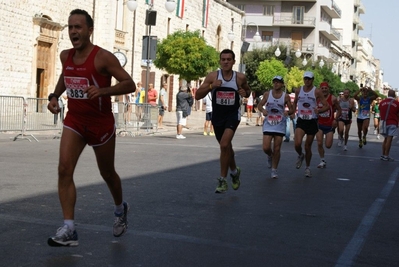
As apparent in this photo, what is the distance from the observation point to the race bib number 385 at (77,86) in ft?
22.2

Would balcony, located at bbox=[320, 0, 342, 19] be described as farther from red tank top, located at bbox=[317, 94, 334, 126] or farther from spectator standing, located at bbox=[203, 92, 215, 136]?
red tank top, located at bbox=[317, 94, 334, 126]

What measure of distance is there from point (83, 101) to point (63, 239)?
1.11 meters

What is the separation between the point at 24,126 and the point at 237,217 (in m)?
13.6

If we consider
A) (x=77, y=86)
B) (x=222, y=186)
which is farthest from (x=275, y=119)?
(x=77, y=86)

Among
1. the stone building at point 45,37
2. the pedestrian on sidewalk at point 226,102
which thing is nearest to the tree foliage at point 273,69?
the stone building at point 45,37

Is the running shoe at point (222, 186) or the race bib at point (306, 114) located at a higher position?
the race bib at point (306, 114)

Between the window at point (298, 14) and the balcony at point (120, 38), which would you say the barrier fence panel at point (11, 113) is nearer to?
the balcony at point (120, 38)

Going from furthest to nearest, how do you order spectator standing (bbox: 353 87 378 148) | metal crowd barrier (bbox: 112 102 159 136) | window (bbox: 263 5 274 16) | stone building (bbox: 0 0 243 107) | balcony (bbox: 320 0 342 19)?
balcony (bbox: 320 0 342 19) → window (bbox: 263 5 274 16) → stone building (bbox: 0 0 243 107) → metal crowd barrier (bbox: 112 102 159 136) → spectator standing (bbox: 353 87 378 148)

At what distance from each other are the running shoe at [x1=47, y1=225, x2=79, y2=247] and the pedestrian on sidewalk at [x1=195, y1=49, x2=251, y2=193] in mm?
4474

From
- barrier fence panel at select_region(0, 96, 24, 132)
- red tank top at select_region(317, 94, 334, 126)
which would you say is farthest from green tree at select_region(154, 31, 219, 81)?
red tank top at select_region(317, 94, 334, 126)

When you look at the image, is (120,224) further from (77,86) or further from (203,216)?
(203,216)

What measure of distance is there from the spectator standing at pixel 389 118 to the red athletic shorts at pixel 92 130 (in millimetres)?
13579

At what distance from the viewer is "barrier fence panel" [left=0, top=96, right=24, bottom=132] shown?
70.0 feet

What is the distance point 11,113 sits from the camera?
70.9ft
